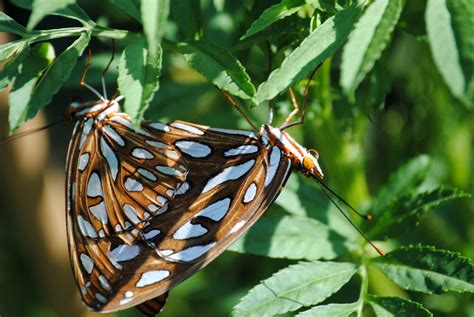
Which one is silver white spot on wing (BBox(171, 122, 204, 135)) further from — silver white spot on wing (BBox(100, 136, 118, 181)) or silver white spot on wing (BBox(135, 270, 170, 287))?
silver white spot on wing (BBox(135, 270, 170, 287))

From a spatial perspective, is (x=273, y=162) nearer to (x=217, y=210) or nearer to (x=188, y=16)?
(x=217, y=210)

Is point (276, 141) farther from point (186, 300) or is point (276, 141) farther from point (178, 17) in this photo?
point (186, 300)

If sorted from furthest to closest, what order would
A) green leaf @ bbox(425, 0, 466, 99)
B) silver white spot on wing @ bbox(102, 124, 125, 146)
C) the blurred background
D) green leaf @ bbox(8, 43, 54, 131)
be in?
the blurred background, silver white spot on wing @ bbox(102, 124, 125, 146), green leaf @ bbox(8, 43, 54, 131), green leaf @ bbox(425, 0, 466, 99)

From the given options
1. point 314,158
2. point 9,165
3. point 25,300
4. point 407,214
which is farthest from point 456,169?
point 25,300

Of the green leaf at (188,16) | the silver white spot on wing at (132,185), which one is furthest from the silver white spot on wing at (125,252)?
the green leaf at (188,16)

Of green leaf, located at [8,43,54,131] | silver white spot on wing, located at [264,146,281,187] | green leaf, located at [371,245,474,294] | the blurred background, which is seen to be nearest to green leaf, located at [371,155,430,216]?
the blurred background

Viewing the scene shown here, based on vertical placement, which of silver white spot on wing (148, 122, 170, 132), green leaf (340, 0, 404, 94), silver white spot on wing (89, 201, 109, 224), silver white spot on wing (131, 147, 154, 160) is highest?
green leaf (340, 0, 404, 94)
